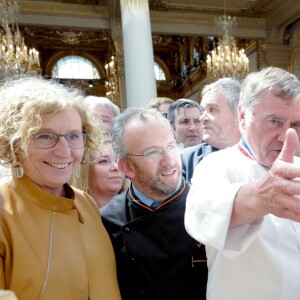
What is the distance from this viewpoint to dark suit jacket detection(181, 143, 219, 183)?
8.95ft

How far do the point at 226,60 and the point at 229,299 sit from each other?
8.38 m

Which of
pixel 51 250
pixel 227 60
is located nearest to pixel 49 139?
pixel 51 250

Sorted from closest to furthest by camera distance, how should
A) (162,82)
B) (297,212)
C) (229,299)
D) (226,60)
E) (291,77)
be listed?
(297,212)
(229,299)
(291,77)
(226,60)
(162,82)

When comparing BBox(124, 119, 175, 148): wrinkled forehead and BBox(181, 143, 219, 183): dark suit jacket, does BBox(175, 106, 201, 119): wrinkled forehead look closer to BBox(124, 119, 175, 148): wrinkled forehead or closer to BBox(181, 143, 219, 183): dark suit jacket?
BBox(181, 143, 219, 183): dark suit jacket

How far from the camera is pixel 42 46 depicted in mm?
16891

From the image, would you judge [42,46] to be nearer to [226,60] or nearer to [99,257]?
[226,60]

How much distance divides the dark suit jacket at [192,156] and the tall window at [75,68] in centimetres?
1577

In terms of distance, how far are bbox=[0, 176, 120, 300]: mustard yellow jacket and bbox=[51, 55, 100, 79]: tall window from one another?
55.5ft

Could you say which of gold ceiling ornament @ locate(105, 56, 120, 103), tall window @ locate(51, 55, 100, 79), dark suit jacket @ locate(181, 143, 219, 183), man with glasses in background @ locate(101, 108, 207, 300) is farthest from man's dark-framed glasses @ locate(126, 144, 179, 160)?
tall window @ locate(51, 55, 100, 79)

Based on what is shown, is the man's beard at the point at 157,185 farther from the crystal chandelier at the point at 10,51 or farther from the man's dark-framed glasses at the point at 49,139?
the crystal chandelier at the point at 10,51

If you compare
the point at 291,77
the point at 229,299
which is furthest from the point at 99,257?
the point at 291,77

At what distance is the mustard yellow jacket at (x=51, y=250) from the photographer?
1312 millimetres

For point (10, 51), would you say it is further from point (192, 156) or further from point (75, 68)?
point (75, 68)

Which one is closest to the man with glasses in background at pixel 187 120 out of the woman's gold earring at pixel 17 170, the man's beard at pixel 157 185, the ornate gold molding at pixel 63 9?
the man's beard at pixel 157 185
